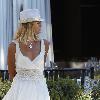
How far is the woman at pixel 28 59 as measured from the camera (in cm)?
473

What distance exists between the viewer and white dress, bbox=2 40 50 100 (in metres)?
4.75

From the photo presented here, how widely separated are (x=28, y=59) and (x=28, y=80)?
0.23 m

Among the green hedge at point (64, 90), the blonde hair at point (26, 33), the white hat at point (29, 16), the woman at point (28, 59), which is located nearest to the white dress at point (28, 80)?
the woman at point (28, 59)

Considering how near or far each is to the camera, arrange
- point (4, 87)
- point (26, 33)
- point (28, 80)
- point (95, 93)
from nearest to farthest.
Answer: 1. point (26, 33)
2. point (28, 80)
3. point (4, 87)
4. point (95, 93)

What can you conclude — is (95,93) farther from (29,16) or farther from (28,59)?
(29,16)

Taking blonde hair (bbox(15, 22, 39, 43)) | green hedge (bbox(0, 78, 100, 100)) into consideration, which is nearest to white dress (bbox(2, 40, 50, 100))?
blonde hair (bbox(15, 22, 39, 43))

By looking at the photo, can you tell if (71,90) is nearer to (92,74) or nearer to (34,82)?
(92,74)

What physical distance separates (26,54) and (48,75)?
2.69m

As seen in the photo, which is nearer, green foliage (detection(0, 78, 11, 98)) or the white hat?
the white hat

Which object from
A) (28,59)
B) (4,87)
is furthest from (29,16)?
(4,87)

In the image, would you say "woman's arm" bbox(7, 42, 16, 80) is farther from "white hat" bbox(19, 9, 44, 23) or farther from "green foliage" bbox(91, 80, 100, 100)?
"green foliage" bbox(91, 80, 100, 100)

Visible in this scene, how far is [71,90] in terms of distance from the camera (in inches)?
258

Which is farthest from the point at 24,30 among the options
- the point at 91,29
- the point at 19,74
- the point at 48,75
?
the point at 91,29

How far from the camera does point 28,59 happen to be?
4738 millimetres
